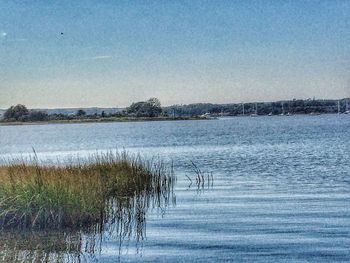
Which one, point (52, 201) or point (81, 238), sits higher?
point (52, 201)

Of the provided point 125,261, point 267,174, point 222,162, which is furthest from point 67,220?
point 222,162

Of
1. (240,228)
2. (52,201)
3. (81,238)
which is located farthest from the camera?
(240,228)

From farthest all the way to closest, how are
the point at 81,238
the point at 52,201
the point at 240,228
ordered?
the point at 240,228 → the point at 52,201 → the point at 81,238

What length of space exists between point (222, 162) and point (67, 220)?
28644mm

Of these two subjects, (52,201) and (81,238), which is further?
(52,201)

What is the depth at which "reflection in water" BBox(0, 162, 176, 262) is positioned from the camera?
15.3 metres

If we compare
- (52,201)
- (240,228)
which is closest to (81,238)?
(52,201)

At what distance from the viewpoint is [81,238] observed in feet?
55.2

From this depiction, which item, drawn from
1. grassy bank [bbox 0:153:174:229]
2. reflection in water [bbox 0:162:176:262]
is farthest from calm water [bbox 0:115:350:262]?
grassy bank [bbox 0:153:174:229]

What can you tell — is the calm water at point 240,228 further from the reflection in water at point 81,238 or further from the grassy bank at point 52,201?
the grassy bank at point 52,201

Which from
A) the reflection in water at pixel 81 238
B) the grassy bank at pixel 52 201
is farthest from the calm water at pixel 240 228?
the grassy bank at pixel 52 201

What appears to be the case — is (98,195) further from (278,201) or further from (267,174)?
(267,174)

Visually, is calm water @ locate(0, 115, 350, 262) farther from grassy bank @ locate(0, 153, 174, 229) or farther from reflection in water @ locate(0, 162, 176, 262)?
grassy bank @ locate(0, 153, 174, 229)

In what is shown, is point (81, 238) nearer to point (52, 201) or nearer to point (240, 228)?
point (52, 201)
